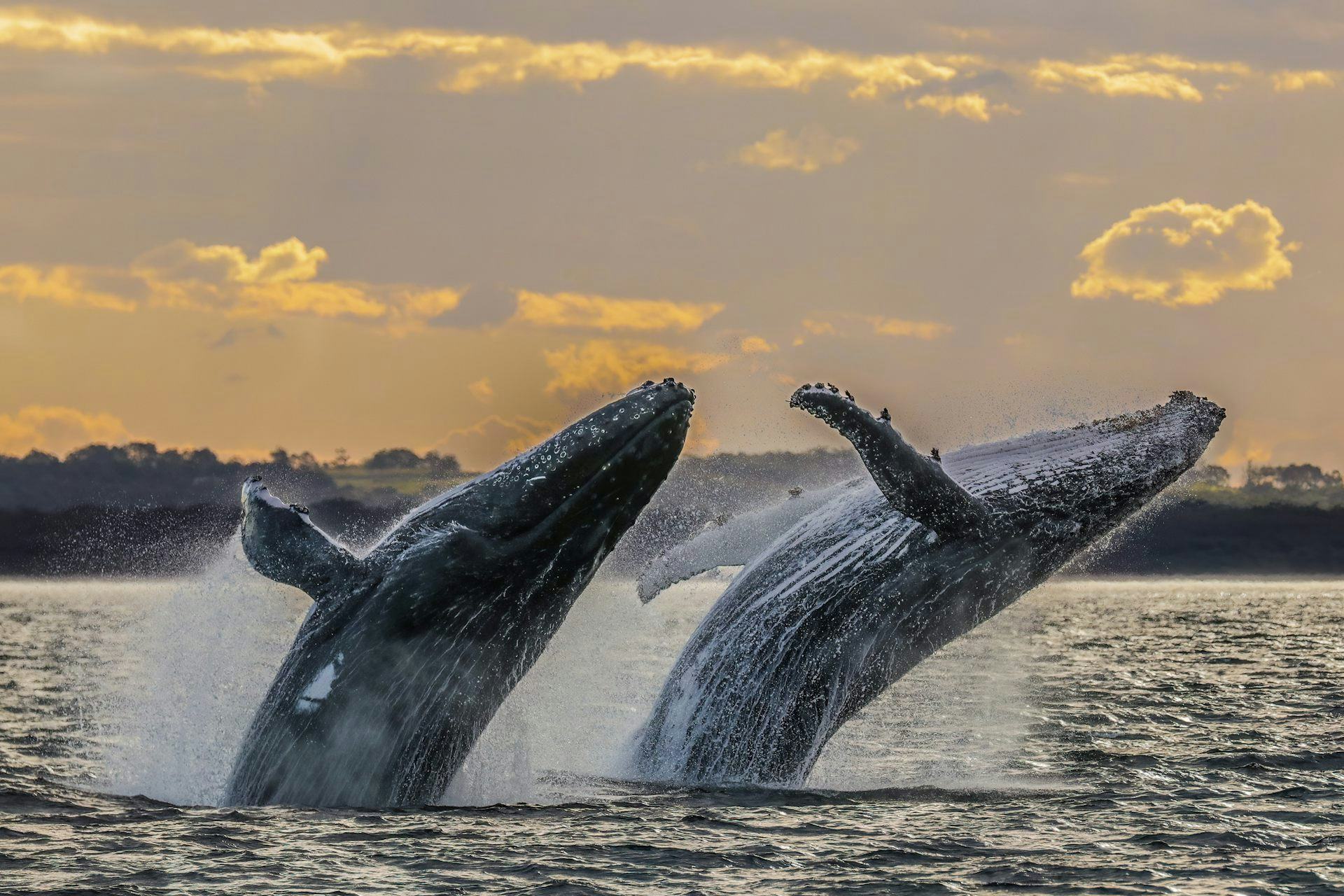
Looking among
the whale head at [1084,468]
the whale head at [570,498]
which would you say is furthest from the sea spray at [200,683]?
the whale head at [1084,468]

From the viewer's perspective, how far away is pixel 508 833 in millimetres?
12766

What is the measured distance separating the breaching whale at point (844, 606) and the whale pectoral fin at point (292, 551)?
426cm

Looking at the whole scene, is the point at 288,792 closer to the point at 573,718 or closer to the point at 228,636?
the point at 228,636

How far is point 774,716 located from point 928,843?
8.23ft

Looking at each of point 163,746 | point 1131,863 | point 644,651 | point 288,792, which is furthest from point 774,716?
point 644,651

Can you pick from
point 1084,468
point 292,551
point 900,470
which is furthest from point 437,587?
point 1084,468

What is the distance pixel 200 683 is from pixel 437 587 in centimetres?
477

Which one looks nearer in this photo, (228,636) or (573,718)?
(228,636)

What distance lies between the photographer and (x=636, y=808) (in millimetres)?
13930

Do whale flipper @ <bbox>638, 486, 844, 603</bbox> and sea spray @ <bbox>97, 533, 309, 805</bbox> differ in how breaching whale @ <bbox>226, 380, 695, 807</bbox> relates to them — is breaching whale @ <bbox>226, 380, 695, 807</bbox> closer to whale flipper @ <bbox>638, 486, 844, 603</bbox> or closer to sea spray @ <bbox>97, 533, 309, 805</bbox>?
sea spray @ <bbox>97, 533, 309, 805</bbox>

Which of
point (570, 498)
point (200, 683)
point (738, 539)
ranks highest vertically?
point (570, 498)

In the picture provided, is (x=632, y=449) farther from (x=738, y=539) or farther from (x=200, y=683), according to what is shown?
(x=200, y=683)

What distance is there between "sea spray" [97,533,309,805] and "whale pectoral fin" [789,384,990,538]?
535 cm

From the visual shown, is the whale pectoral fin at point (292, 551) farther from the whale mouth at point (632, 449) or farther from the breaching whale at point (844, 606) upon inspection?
the breaching whale at point (844, 606)
